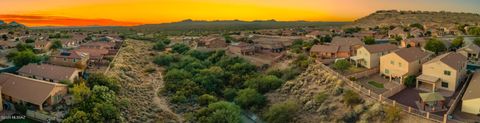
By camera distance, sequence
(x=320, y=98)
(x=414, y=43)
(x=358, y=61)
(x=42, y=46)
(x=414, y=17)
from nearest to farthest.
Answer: (x=320, y=98) < (x=358, y=61) < (x=414, y=43) < (x=42, y=46) < (x=414, y=17)

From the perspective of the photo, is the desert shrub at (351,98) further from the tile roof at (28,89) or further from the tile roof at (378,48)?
the tile roof at (28,89)

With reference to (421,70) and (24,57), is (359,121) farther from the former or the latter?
(24,57)

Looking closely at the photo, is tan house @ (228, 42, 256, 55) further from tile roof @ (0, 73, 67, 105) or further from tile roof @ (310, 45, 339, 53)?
tile roof @ (0, 73, 67, 105)

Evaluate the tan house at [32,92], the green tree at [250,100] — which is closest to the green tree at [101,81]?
the tan house at [32,92]

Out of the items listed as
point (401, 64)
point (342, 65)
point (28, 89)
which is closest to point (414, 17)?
point (342, 65)

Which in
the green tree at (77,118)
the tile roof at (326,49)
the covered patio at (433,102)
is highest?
the tile roof at (326,49)

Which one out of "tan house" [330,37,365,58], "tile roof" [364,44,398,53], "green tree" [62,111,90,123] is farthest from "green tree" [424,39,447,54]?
"green tree" [62,111,90,123]

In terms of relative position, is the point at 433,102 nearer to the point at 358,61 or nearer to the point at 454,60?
the point at 454,60

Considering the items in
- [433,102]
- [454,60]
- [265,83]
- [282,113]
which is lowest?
[282,113]
